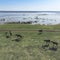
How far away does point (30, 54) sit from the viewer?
15398 millimetres

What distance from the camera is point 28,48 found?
1752cm

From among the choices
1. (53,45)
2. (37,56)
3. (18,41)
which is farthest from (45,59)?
(18,41)

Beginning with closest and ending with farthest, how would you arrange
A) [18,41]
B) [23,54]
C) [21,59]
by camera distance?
[21,59], [23,54], [18,41]

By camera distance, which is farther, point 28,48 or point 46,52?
point 28,48

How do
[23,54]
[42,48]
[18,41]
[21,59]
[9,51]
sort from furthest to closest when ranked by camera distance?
[18,41], [42,48], [9,51], [23,54], [21,59]

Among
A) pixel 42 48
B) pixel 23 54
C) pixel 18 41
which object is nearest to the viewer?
pixel 23 54

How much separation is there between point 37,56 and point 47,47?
3200 mm

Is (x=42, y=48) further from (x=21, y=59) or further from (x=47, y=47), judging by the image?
(x=21, y=59)

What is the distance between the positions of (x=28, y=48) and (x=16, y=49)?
3.95ft

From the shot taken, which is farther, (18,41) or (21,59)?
(18,41)

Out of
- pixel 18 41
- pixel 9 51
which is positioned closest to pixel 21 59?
pixel 9 51

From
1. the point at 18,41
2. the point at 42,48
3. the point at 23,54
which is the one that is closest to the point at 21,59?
the point at 23,54

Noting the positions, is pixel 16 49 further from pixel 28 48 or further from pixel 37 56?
pixel 37 56

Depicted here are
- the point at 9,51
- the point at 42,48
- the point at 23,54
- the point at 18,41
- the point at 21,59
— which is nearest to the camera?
the point at 21,59
